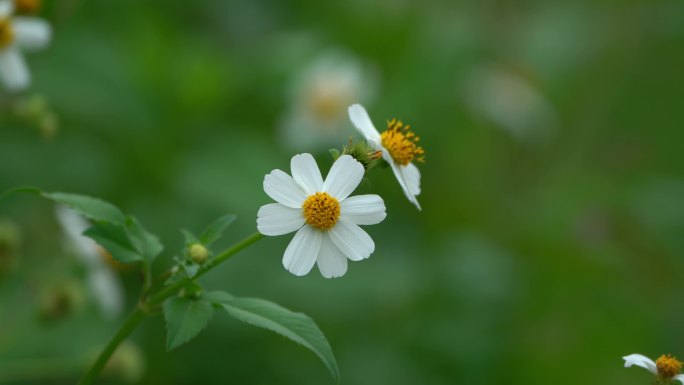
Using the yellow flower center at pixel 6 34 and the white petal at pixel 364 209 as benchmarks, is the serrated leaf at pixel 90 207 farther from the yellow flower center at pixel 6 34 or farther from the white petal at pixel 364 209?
the yellow flower center at pixel 6 34

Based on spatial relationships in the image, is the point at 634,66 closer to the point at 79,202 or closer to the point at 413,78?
the point at 413,78

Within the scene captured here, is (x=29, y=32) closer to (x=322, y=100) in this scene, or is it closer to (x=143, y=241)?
(x=143, y=241)

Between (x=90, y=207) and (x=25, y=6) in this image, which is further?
(x=25, y=6)

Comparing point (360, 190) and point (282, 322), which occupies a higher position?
point (360, 190)

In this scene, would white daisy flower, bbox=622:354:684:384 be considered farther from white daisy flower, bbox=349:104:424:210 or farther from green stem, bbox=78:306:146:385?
green stem, bbox=78:306:146:385

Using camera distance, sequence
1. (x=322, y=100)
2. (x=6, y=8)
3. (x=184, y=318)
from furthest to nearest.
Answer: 1. (x=322, y=100)
2. (x=6, y=8)
3. (x=184, y=318)

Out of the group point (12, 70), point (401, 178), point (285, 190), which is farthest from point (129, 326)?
point (12, 70)
